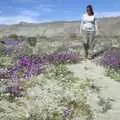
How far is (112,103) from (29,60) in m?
6.07

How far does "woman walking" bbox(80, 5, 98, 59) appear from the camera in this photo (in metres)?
22.6

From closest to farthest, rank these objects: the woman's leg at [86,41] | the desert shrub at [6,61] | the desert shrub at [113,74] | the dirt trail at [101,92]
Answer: the dirt trail at [101,92] < the desert shrub at [113,74] < the desert shrub at [6,61] < the woman's leg at [86,41]

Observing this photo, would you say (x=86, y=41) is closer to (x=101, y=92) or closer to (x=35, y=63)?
(x=35, y=63)

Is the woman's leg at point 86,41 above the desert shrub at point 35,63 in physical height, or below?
above

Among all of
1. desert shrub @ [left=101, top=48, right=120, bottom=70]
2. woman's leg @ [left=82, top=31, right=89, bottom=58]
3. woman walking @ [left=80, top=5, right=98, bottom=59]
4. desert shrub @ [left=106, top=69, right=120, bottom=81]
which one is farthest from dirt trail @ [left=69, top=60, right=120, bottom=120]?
woman walking @ [left=80, top=5, right=98, bottom=59]

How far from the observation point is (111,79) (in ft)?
56.7

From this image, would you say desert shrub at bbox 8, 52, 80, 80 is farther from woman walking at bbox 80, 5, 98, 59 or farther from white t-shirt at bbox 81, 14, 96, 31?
white t-shirt at bbox 81, 14, 96, 31

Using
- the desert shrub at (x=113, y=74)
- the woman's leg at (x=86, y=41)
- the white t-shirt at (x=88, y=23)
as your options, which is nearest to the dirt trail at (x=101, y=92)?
the desert shrub at (x=113, y=74)

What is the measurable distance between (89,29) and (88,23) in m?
0.33

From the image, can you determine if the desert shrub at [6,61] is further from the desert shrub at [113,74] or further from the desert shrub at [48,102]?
the desert shrub at [113,74]

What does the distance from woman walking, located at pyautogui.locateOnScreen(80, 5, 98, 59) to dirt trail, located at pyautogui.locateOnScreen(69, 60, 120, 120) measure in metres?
2.82

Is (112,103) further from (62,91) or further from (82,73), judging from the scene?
(82,73)

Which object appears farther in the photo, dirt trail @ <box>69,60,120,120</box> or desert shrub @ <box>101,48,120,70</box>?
desert shrub @ <box>101,48,120,70</box>

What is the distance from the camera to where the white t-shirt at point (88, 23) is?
22.6 metres
